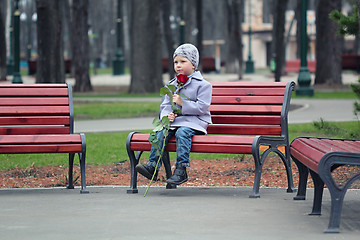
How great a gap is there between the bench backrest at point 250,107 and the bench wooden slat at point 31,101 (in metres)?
1.40

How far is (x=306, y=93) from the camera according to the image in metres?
21.9

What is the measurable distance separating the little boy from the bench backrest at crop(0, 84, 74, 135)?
1024 mm

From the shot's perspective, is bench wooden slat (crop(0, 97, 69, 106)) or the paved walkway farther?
bench wooden slat (crop(0, 97, 69, 106))

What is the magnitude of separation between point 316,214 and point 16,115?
3.10 meters

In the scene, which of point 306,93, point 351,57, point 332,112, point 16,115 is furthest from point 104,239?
point 351,57

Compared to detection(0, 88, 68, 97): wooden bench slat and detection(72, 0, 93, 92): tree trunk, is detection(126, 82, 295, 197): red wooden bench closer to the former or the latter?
detection(0, 88, 68, 97): wooden bench slat

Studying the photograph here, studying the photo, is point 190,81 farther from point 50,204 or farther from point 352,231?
point 352,231

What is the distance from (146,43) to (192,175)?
46.4 feet

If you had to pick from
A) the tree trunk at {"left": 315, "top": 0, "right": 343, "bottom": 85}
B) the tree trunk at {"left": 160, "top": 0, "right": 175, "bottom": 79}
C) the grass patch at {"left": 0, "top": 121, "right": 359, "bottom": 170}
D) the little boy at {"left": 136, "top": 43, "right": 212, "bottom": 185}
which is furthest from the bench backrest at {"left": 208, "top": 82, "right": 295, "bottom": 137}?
the tree trunk at {"left": 160, "top": 0, "right": 175, "bottom": 79}

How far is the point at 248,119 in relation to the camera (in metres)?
7.40

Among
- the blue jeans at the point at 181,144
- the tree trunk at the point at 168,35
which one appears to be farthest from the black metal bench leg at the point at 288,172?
the tree trunk at the point at 168,35

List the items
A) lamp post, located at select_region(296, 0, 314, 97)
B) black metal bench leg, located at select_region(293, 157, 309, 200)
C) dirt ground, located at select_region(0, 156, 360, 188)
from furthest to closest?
lamp post, located at select_region(296, 0, 314, 97) < dirt ground, located at select_region(0, 156, 360, 188) < black metal bench leg, located at select_region(293, 157, 309, 200)

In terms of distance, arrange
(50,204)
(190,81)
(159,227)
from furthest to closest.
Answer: (190,81), (50,204), (159,227)

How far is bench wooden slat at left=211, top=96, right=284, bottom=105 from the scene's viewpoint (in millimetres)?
7298
